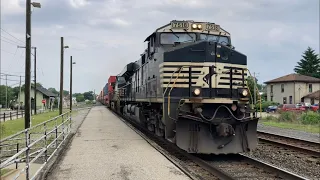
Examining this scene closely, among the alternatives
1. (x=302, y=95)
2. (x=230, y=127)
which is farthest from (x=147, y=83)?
(x=302, y=95)

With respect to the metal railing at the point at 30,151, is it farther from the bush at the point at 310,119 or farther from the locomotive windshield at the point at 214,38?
the bush at the point at 310,119

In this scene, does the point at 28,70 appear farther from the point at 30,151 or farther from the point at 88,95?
the point at 88,95

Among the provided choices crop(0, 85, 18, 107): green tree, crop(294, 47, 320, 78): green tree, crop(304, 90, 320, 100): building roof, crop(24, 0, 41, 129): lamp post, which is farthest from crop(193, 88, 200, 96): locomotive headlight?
crop(0, 85, 18, 107): green tree

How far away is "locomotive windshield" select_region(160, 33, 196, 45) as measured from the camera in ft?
38.0

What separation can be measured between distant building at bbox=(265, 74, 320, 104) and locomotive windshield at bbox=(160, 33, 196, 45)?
5722 cm

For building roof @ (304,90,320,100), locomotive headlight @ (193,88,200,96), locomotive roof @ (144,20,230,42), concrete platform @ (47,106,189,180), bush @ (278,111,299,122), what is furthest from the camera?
building roof @ (304,90,320,100)

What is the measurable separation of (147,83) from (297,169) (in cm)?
642

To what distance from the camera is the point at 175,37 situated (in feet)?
38.5

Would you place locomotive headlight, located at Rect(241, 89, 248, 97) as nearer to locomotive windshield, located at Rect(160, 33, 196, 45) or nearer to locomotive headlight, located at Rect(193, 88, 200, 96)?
locomotive headlight, located at Rect(193, 88, 200, 96)

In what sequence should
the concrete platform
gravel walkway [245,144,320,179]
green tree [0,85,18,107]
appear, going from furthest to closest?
green tree [0,85,18,107] < gravel walkway [245,144,320,179] < the concrete platform

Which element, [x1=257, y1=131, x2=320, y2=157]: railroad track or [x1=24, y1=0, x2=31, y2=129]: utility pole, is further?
[x1=24, y1=0, x2=31, y2=129]: utility pole

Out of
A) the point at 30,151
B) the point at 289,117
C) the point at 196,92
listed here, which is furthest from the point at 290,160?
the point at 289,117

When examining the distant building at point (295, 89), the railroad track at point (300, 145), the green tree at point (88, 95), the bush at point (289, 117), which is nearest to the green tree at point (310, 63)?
the distant building at point (295, 89)

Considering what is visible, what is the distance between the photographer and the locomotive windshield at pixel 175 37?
1159 centimetres
